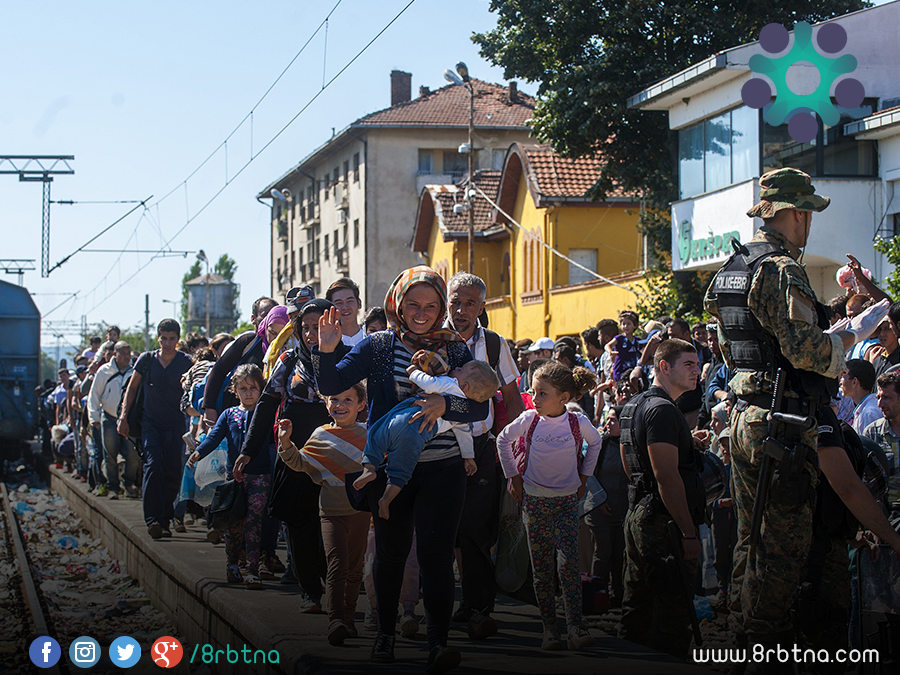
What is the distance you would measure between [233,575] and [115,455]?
7840 mm

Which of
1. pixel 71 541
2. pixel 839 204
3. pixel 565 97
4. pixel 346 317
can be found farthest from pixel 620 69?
pixel 346 317

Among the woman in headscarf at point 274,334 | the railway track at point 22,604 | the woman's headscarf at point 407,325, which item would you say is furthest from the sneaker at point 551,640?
the railway track at point 22,604

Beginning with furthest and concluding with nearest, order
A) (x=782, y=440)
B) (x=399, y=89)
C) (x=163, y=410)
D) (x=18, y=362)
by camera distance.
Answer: (x=399, y=89), (x=18, y=362), (x=163, y=410), (x=782, y=440)

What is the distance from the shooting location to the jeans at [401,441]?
490 centimetres

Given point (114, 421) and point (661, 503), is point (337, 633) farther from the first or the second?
point (114, 421)

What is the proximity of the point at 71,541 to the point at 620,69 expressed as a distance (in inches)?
733

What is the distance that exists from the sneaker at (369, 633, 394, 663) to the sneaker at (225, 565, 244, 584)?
2.53 m

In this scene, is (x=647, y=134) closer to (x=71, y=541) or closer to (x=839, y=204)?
(x=839, y=204)

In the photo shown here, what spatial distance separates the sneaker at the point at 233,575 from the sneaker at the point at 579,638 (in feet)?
8.92

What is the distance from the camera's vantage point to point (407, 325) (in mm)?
5156

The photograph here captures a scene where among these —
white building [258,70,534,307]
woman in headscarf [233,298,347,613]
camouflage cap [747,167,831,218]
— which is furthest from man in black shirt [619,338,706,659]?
white building [258,70,534,307]

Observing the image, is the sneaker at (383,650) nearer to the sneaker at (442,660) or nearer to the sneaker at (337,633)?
the sneaker at (442,660)

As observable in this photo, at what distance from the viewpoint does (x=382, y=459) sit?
16.5 ft

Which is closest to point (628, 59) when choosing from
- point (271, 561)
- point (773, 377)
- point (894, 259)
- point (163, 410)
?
point (894, 259)
